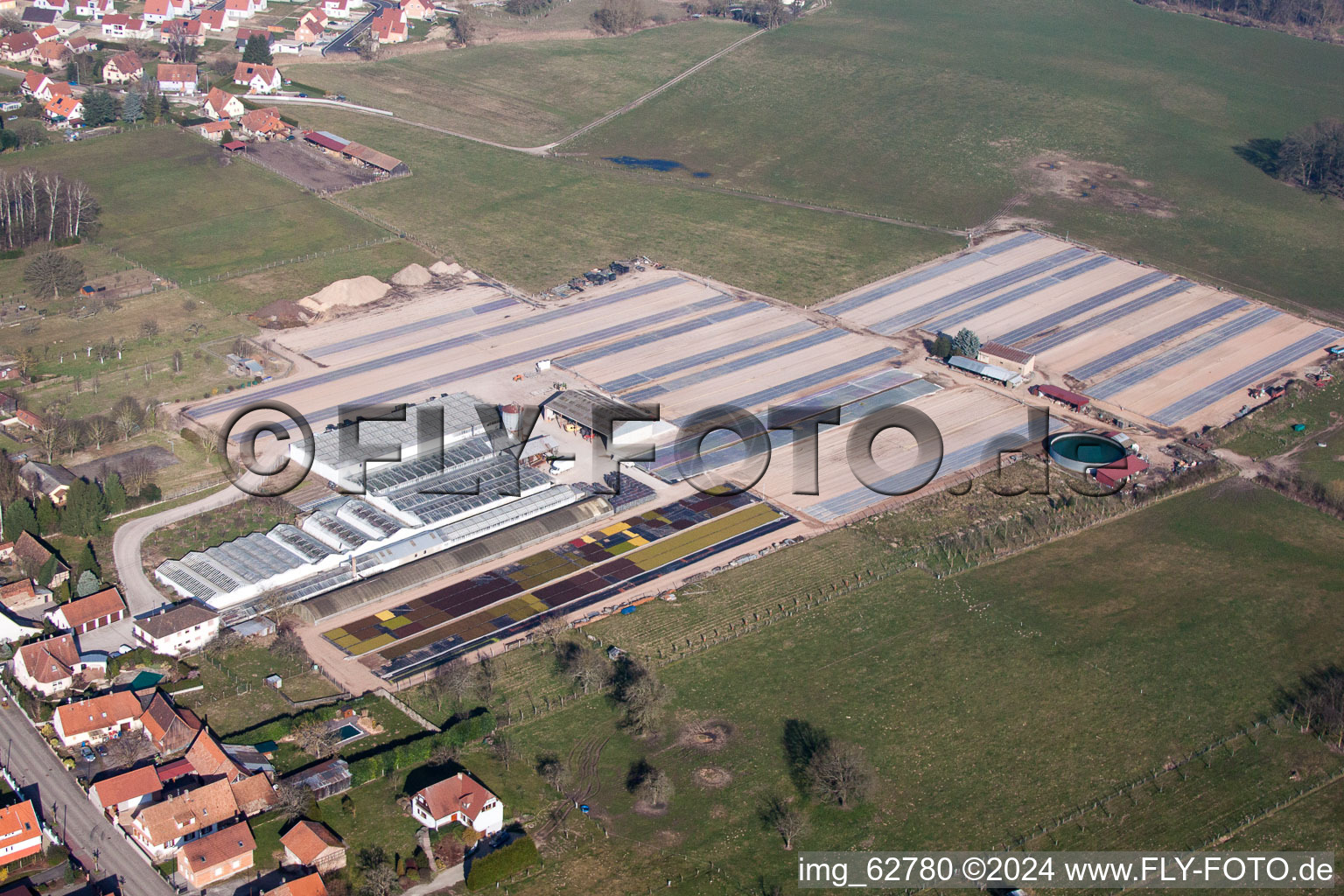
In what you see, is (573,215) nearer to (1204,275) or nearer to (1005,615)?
(1204,275)

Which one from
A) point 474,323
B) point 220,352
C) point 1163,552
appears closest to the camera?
point 1163,552

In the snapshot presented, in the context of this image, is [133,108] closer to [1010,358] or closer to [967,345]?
[967,345]

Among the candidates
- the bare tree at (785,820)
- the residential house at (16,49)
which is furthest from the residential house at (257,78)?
the bare tree at (785,820)

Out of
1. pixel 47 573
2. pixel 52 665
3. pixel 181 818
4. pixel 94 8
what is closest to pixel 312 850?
pixel 181 818

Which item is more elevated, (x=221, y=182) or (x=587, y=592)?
(x=221, y=182)

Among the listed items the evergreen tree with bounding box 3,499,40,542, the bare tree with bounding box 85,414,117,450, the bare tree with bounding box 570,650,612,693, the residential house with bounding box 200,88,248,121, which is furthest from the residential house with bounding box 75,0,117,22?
the bare tree with bounding box 570,650,612,693

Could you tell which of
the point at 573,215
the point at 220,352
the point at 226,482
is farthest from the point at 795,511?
the point at 573,215
